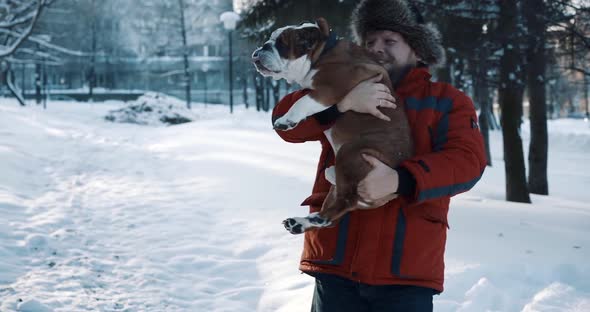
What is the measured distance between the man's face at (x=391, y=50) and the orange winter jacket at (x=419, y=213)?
20cm

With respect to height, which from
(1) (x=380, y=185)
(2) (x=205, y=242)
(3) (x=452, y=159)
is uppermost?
(3) (x=452, y=159)

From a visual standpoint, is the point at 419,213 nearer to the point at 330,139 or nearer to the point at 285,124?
the point at 330,139

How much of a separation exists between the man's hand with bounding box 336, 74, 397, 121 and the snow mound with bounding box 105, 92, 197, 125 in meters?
28.1

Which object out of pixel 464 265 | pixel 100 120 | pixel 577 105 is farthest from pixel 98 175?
pixel 577 105

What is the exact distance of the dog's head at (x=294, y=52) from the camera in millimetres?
2814

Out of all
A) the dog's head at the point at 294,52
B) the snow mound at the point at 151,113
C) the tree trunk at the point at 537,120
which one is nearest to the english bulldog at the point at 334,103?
the dog's head at the point at 294,52

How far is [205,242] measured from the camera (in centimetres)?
754

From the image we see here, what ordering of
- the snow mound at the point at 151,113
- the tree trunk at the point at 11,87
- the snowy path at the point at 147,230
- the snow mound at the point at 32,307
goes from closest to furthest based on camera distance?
the snow mound at the point at 32,307 < the snowy path at the point at 147,230 < the snow mound at the point at 151,113 < the tree trunk at the point at 11,87

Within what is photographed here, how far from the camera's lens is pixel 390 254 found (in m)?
2.48

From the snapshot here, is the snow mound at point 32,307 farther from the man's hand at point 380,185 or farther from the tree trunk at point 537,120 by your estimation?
the tree trunk at point 537,120

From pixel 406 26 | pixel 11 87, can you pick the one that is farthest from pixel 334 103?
pixel 11 87

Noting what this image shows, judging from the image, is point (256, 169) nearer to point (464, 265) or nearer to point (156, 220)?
point (156, 220)

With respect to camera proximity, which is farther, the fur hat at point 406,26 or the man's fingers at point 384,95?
the fur hat at point 406,26

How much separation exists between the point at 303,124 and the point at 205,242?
16.6ft
